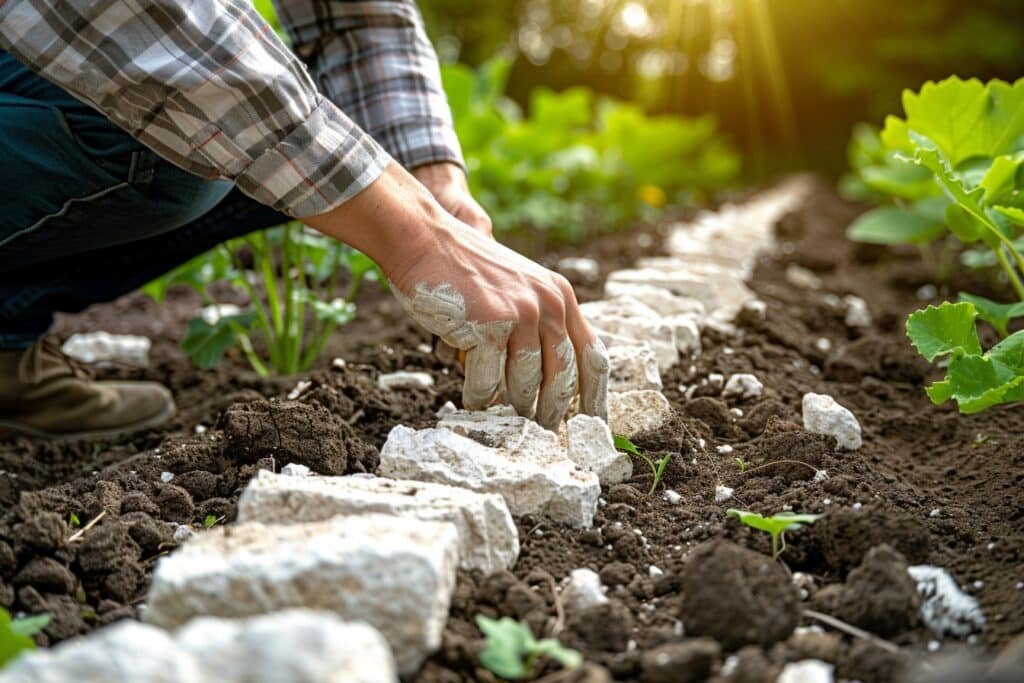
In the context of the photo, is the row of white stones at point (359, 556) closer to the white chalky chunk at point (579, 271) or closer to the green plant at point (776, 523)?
the green plant at point (776, 523)

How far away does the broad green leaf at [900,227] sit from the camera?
251 centimetres

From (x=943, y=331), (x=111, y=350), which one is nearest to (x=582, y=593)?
(x=943, y=331)

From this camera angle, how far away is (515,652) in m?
0.99

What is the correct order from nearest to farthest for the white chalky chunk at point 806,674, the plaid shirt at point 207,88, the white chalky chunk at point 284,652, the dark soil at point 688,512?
the white chalky chunk at point 284,652
the white chalky chunk at point 806,674
the dark soil at point 688,512
the plaid shirt at point 207,88

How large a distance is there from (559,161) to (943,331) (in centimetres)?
280

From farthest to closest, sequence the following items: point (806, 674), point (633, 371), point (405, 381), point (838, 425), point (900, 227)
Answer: point (900, 227), point (405, 381), point (633, 371), point (838, 425), point (806, 674)

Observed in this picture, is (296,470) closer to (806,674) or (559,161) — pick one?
(806,674)

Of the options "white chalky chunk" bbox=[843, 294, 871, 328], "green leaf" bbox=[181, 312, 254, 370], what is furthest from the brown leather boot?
"white chalky chunk" bbox=[843, 294, 871, 328]

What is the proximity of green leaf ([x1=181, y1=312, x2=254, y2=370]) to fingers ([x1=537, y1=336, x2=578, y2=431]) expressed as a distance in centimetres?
94

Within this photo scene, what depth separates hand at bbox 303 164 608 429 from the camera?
1.38 m

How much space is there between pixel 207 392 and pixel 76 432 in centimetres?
32

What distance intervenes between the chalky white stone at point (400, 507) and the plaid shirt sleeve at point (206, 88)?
406 mm

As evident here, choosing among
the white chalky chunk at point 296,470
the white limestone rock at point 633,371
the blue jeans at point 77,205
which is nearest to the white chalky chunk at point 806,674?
the white chalky chunk at point 296,470

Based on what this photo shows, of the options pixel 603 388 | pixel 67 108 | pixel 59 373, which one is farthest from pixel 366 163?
pixel 59 373
